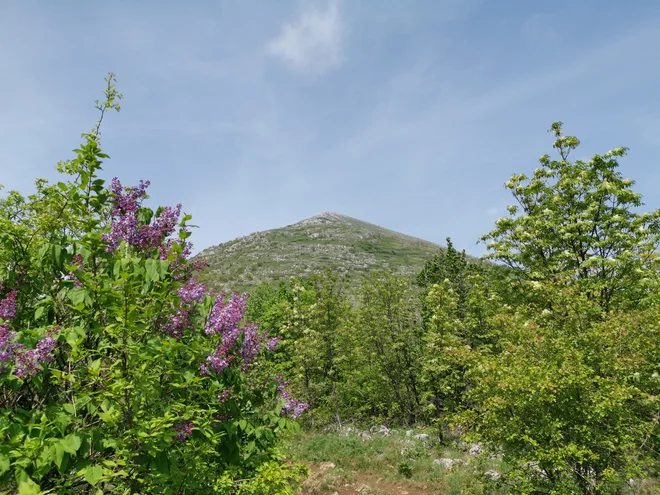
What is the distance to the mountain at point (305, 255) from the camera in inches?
2776

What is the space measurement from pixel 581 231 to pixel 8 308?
18.9 m

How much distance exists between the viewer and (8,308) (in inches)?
131

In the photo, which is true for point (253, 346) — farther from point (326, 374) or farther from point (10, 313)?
point (326, 374)

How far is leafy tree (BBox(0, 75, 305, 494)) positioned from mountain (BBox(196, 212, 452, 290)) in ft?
170

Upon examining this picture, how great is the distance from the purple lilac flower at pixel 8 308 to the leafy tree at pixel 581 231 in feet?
53.0

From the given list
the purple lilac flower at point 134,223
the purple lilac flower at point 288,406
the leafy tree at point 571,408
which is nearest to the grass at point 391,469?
the leafy tree at point 571,408

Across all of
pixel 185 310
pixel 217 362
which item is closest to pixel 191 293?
pixel 185 310

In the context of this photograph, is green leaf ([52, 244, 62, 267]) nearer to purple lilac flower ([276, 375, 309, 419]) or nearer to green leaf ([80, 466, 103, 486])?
green leaf ([80, 466, 103, 486])

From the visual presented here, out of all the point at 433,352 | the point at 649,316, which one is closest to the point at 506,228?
the point at 433,352

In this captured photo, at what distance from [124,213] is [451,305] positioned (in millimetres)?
13596

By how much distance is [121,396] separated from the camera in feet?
9.47

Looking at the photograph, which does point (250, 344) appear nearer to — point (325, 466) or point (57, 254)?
point (57, 254)

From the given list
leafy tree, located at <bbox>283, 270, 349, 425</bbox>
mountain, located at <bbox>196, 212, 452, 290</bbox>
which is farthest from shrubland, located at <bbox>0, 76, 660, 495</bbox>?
mountain, located at <bbox>196, 212, 452, 290</bbox>

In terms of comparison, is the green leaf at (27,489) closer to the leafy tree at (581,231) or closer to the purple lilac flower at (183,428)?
the purple lilac flower at (183,428)
